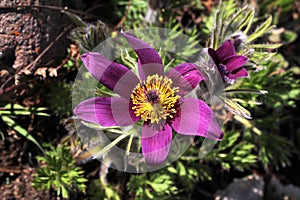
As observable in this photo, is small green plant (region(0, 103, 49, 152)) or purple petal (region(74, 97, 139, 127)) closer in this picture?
purple petal (region(74, 97, 139, 127))

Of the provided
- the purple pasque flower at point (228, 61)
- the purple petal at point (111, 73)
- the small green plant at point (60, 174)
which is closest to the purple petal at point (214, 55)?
the purple pasque flower at point (228, 61)

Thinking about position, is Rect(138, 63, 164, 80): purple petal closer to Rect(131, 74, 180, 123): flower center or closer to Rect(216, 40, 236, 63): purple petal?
Rect(131, 74, 180, 123): flower center

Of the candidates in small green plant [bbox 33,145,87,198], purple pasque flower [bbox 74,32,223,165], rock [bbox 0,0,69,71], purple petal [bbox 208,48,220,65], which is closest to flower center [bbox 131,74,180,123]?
purple pasque flower [bbox 74,32,223,165]

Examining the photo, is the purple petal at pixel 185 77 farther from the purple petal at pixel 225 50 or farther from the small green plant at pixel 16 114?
the small green plant at pixel 16 114

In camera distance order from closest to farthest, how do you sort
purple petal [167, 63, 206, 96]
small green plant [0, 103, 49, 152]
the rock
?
purple petal [167, 63, 206, 96] < the rock < small green plant [0, 103, 49, 152]

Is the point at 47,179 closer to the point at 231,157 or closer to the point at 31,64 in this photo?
the point at 31,64

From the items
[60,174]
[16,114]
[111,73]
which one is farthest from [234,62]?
[16,114]

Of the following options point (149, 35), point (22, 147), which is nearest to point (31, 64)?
point (22, 147)
